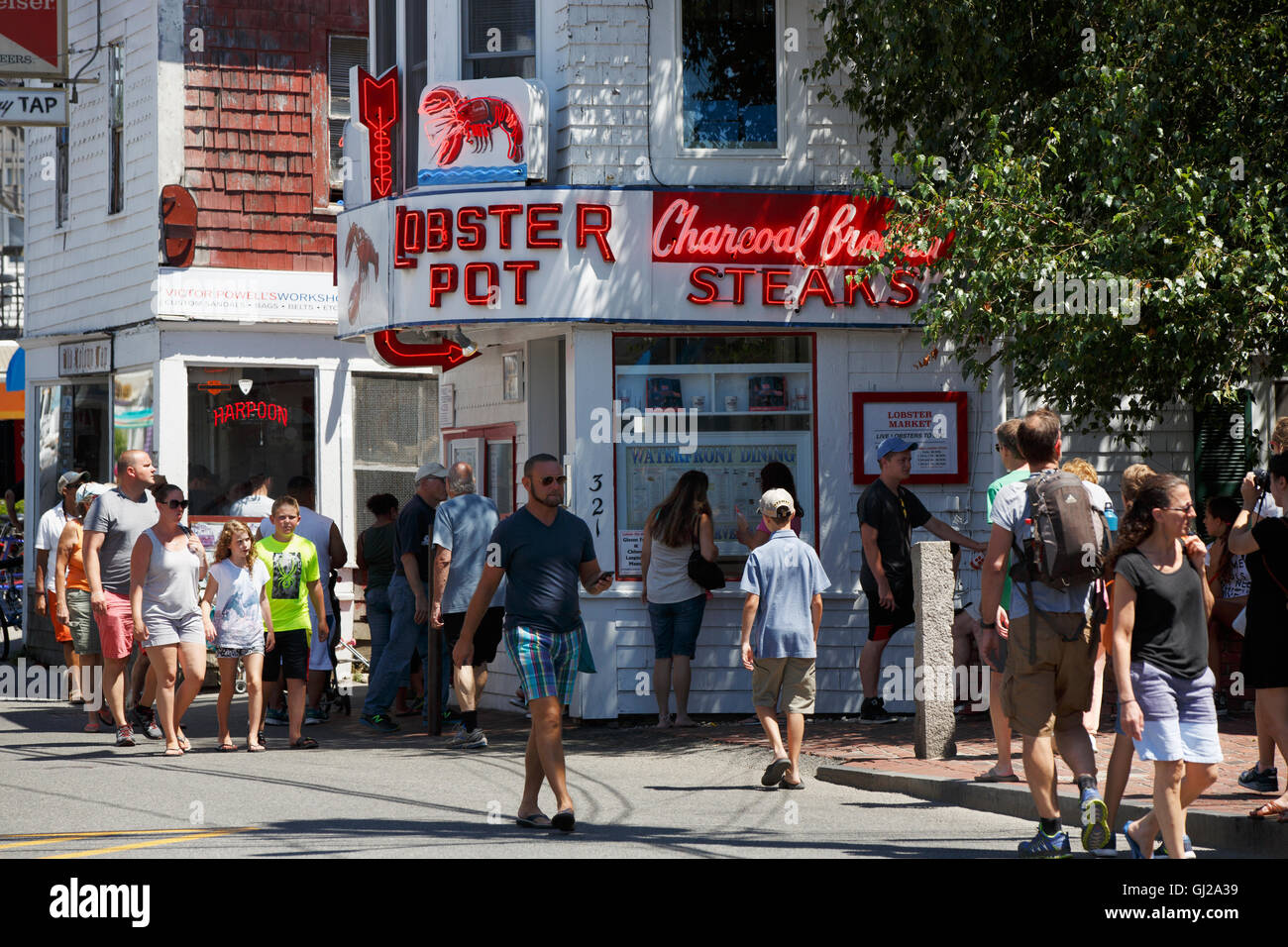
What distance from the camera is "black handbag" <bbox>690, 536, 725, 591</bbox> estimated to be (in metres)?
12.8

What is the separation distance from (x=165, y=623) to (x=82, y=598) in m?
2.40

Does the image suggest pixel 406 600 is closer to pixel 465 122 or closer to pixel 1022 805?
pixel 465 122

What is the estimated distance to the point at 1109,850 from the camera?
25.6ft

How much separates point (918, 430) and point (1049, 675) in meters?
5.98

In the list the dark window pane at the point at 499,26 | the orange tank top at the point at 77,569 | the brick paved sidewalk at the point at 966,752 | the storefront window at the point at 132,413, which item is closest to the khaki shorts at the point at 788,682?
the brick paved sidewalk at the point at 966,752

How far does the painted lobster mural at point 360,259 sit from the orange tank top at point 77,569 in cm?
278

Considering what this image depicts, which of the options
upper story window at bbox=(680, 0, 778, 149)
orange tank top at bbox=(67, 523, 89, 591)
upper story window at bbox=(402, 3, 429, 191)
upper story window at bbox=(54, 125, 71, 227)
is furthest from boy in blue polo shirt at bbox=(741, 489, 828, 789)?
upper story window at bbox=(54, 125, 71, 227)

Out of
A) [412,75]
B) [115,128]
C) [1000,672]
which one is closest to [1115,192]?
[1000,672]

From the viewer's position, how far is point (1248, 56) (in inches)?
443

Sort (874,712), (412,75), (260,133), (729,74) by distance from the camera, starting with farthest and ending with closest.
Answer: (260,133) < (412,75) < (729,74) < (874,712)

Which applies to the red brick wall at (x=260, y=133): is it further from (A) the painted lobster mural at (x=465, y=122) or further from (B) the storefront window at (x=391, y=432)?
A: (A) the painted lobster mural at (x=465, y=122)

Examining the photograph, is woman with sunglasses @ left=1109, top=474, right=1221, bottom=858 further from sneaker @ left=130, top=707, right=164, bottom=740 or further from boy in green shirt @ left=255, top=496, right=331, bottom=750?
sneaker @ left=130, top=707, right=164, bottom=740

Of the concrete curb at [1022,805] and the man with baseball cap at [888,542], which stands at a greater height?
the man with baseball cap at [888,542]

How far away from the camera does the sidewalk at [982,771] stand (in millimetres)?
8227
